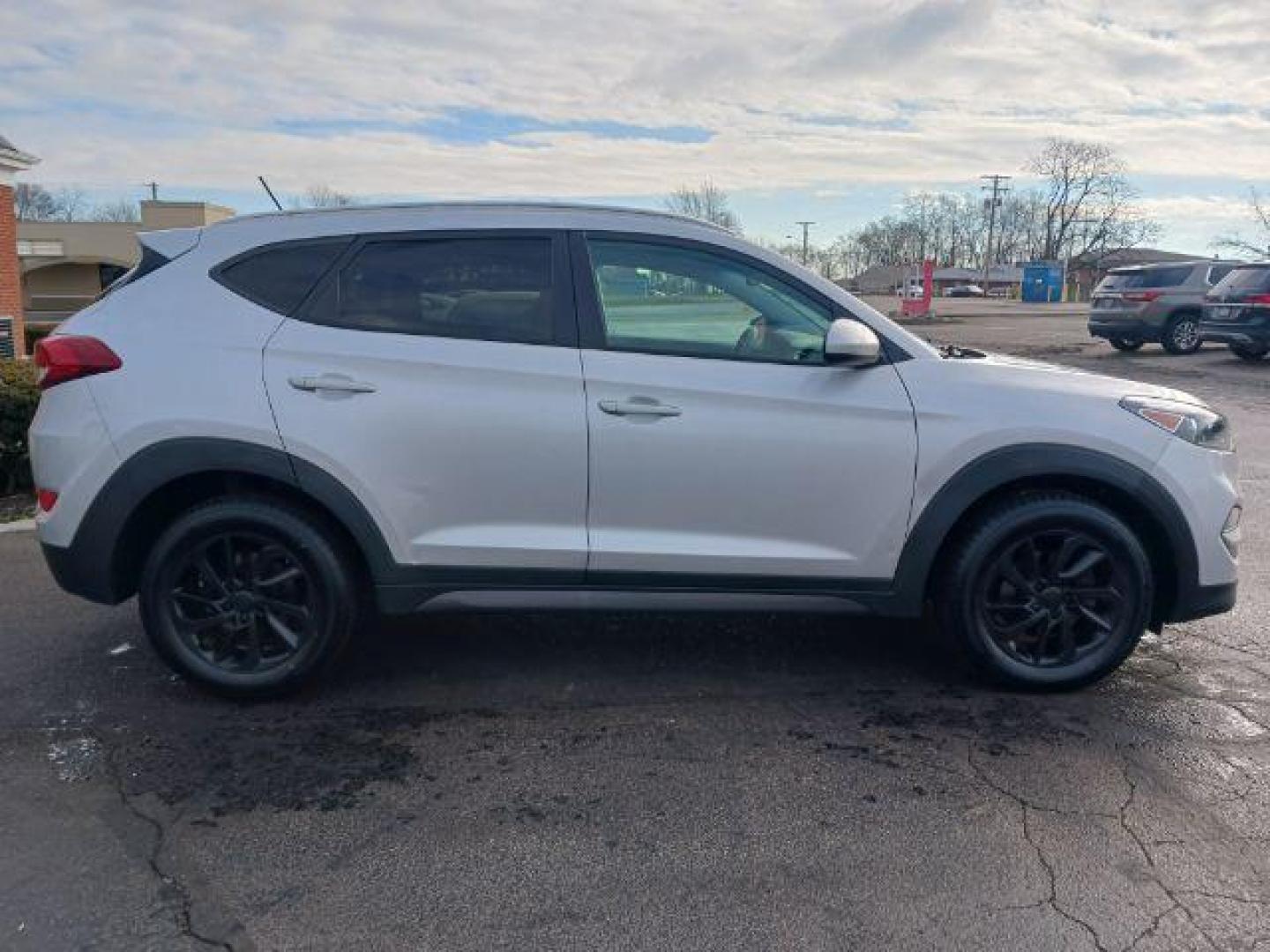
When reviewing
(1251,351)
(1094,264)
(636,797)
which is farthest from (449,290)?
(1094,264)

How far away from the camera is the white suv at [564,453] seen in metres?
3.60

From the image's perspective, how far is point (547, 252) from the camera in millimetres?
3773

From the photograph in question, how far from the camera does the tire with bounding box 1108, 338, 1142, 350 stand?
19.9 metres

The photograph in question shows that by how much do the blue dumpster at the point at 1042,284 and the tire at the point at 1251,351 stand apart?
5081 centimetres

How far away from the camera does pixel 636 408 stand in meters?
3.59

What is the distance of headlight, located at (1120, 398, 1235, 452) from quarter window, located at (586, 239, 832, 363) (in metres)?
1.28

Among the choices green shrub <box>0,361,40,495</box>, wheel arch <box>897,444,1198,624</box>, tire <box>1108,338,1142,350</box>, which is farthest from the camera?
tire <box>1108,338,1142,350</box>

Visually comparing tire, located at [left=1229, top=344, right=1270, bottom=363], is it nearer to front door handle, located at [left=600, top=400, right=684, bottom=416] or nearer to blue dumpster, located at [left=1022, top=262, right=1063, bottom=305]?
front door handle, located at [left=600, top=400, right=684, bottom=416]

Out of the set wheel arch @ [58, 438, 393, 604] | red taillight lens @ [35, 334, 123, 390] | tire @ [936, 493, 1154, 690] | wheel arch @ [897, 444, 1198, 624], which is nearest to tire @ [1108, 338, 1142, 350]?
wheel arch @ [897, 444, 1198, 624]

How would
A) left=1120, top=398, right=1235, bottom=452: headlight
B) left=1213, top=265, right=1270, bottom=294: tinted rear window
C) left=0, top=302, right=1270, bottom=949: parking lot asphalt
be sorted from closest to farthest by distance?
1. left=0, top=302, right=1270, bottom=949: parking lot asphalt
2. left=1120, top=398, right=1235, bottom=452: headlight
3. left=1213, top=265, right=1270, bottom=294: tinted rear window

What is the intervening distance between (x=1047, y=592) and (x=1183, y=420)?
0.86 m

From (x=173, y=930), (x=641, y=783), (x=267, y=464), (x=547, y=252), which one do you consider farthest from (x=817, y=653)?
(x=173, y=930)

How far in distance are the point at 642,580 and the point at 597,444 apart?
57cm

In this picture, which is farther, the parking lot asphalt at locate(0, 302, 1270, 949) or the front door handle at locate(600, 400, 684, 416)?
the front door handle at locate(600, 400, 684, 416)
